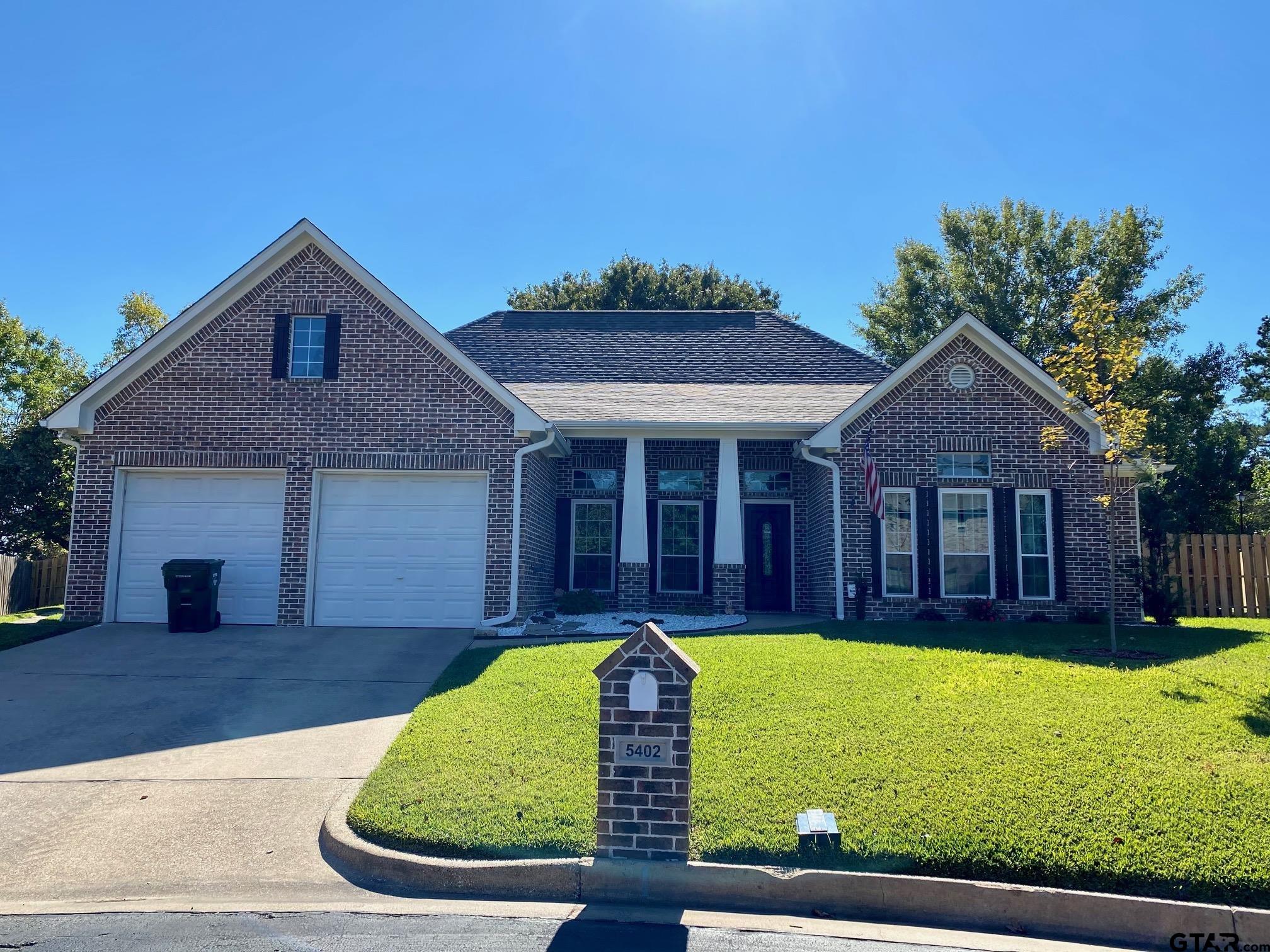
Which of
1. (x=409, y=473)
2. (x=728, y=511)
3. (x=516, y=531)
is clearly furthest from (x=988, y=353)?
(x=409, y=473)

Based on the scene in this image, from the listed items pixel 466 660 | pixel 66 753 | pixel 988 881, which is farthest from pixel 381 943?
pixel 466 660

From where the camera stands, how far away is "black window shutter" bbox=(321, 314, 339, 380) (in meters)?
14.1

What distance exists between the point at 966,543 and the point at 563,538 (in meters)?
7.00

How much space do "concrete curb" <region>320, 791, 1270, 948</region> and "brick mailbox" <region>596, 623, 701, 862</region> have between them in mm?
145

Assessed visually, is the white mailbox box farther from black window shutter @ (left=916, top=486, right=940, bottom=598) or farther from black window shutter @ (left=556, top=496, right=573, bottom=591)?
black window shutter @ (left=556, top=496, right=573, bottom=591)

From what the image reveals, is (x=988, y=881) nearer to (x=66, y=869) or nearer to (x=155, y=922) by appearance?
(x=155, y=922)

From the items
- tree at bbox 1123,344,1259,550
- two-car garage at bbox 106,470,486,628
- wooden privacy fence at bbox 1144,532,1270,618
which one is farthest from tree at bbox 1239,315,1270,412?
two-car garage at bbox 106,470,486,628

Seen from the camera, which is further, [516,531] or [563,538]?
[563,538]

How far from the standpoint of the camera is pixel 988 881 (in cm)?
514

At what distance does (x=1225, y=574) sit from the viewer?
15750 mm

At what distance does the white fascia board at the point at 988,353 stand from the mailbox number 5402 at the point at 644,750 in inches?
379

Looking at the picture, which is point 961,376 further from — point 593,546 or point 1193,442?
point 1193,442

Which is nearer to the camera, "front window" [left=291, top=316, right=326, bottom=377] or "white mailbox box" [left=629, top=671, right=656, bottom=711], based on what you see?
"white mailbox box" [left=629, top=671, right=656, bottom=711]

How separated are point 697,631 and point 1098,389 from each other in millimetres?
6254
